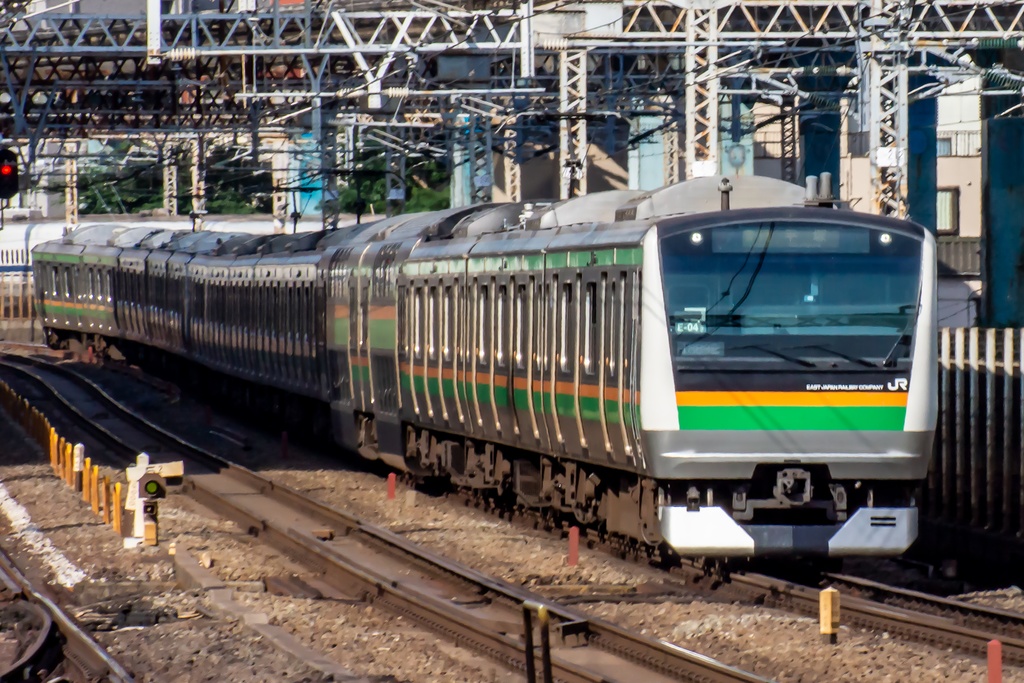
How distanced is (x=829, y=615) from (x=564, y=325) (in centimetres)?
422

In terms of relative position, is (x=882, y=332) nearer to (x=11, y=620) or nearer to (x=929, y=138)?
(x=11, y=620)

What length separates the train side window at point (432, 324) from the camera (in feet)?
60.5

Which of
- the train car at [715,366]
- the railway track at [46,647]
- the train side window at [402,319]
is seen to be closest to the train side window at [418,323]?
the train side window at [402,319]

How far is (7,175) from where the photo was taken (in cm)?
2481

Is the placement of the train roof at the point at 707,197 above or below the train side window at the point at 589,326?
above

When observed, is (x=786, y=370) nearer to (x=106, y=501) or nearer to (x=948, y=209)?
(x=106, y=501)

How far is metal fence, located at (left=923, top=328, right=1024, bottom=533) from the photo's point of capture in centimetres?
1397

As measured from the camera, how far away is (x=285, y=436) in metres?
26.3

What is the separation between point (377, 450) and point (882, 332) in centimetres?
1015

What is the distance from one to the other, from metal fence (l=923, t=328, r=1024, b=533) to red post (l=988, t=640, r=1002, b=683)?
430 centimetres

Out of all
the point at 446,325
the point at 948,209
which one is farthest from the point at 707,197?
the point at 948,209

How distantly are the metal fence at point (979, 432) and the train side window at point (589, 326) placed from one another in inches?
126

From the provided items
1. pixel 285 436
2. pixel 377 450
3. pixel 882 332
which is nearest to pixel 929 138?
pixel 285 436

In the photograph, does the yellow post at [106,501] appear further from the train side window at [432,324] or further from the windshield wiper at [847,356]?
the windshield wiper at [847,356]
